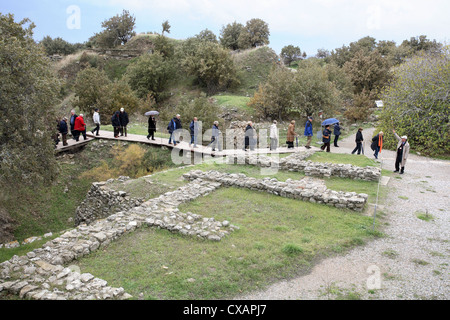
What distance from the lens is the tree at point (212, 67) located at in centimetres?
4297

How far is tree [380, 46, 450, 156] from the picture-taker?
21312mm

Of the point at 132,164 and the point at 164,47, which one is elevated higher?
the point at 164,47

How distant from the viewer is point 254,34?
5741cm

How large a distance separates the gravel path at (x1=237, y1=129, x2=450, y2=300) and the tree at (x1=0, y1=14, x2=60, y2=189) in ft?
23.6

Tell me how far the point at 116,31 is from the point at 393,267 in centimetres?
6186

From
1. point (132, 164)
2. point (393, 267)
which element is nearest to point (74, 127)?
point (132, 164)

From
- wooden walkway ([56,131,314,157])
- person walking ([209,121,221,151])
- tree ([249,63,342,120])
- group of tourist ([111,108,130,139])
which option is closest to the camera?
person walking ([209,121,221,151])

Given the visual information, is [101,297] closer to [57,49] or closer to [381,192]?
[381,192]

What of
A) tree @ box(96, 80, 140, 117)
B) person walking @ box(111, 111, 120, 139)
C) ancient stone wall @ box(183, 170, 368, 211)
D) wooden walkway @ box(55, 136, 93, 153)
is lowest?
ancient stone wall @ box(183, 170, 368, 211)

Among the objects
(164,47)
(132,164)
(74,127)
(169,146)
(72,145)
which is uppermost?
(164,47)

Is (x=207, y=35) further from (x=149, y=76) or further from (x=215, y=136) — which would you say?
(x=215, y=136)

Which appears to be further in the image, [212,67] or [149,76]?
[149,76]

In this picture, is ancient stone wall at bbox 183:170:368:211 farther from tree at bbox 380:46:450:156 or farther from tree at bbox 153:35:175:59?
tree at bbox 153:35:175:59

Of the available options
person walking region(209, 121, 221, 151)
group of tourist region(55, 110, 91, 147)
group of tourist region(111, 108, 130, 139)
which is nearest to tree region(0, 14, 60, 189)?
person walking region(209, 121, 221, 151)
